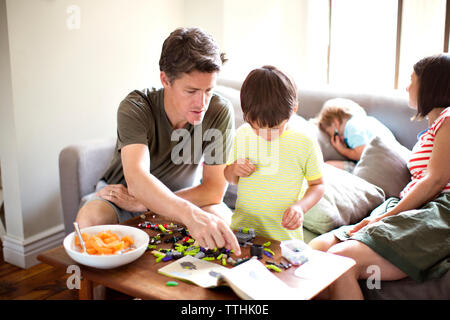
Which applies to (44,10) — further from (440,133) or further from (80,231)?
(440,133)

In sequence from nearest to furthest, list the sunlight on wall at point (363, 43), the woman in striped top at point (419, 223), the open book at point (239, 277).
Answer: the open book at point (239, 277), the woman in striped top at point (419, 223), the sunlight on wall at point (363, 43)

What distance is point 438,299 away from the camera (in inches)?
63.4

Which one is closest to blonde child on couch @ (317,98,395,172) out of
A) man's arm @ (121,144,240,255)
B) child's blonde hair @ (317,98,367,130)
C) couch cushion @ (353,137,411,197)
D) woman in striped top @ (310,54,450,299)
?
child's blonde hair @ (317,98,367,130)

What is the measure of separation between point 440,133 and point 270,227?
2.40 ft

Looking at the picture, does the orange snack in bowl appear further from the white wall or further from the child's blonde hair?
the child's blonde hair

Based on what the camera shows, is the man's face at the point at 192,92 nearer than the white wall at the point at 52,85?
Yes

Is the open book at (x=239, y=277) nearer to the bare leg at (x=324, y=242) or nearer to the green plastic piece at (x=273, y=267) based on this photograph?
the green plastic piece at (x=273, y=267)

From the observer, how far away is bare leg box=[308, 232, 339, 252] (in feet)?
5.98

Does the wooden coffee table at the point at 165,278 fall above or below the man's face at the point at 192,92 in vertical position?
below

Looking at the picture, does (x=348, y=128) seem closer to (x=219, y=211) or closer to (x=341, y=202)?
(x=341, y=202)

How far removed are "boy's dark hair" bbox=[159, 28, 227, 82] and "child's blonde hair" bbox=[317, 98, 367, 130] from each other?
38.0 inches

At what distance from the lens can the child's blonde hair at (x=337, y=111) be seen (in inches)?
99.4

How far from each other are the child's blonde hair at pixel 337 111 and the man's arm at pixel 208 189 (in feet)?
2.73

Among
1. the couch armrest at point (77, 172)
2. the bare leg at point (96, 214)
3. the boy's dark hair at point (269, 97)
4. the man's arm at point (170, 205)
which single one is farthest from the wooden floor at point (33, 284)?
the boy's dark hair at point (269, 97)
